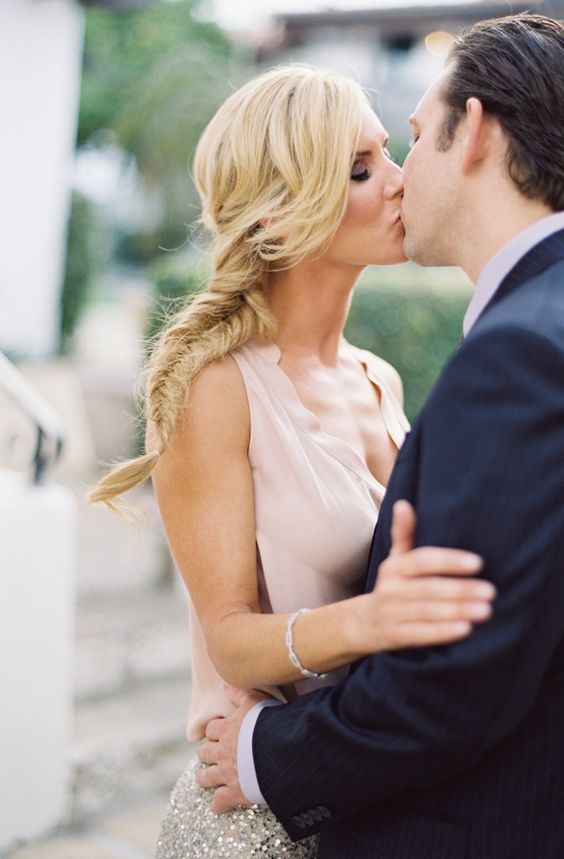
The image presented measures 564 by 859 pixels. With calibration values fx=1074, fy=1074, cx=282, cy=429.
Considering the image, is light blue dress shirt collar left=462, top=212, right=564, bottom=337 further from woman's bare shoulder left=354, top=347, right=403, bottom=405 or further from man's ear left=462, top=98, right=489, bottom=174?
woman's bare shoulder left=354, top=347, right=403, bottom=405

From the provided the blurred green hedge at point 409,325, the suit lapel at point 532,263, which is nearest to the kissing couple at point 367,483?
the suit lapel at point 532,263

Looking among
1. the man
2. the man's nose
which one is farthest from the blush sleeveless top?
the man's nose

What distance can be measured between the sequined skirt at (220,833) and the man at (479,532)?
90 mm

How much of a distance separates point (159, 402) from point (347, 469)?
0.38 meters

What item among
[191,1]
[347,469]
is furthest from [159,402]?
[191,1]

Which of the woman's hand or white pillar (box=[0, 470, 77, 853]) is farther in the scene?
white pillar (box=[0, 470, 77, 853])

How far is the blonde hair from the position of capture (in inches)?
78.7

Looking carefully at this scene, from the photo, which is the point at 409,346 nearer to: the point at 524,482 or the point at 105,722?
the point at 105,722

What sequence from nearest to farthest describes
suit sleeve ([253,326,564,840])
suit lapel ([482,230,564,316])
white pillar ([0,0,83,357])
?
suit sleeve ([253,326,564,840])
suit lapel ([482,230,564,316])
white pillar ([0,0,83,357])

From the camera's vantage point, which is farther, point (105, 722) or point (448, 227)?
point (105, 722)

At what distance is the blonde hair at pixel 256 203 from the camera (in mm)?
1999

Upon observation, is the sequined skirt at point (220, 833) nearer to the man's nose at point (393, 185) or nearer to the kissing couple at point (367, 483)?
the kissing couple at point (367, 483)

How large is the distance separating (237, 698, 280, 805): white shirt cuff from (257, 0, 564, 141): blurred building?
17.5 metres

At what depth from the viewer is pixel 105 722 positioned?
4438 millimetres
